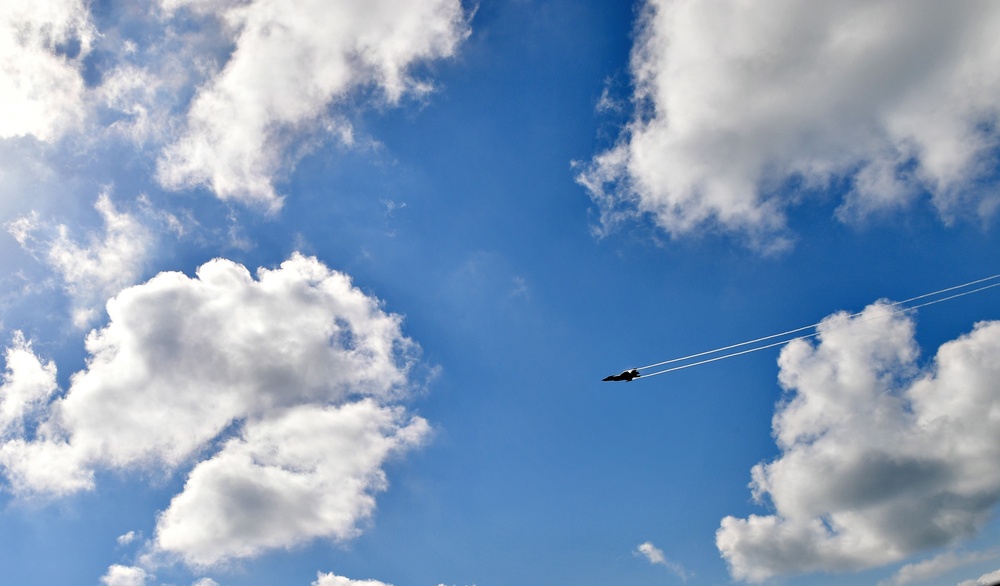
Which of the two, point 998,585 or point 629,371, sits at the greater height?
point 629,371

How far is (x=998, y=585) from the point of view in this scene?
10825cm

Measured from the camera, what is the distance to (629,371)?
110250 mm

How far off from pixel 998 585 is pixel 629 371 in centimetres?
7918
